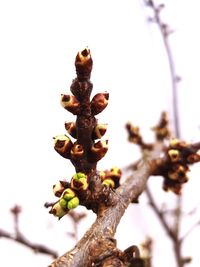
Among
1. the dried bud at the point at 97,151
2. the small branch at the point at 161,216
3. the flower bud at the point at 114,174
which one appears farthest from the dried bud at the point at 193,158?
the small branch at the point at 161,216

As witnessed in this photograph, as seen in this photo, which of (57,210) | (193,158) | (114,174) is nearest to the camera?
(57,210)

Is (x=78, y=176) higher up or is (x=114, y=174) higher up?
(x=114, y=174)

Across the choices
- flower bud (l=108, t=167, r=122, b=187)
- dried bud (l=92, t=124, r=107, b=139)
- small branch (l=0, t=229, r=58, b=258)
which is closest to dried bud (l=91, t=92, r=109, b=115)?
dried bud (l=92, t=124, r=107, b=139)

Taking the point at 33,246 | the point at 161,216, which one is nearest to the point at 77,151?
the point at 33,246

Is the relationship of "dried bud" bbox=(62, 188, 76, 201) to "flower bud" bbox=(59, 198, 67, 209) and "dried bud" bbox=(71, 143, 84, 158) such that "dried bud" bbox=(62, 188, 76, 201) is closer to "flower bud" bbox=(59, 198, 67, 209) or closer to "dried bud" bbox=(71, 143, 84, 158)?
"flower bud" bbox=(59, 198, 67, 209)

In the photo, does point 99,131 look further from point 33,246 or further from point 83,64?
point 33,246

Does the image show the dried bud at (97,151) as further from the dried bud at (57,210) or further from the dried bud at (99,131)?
the dried bud at (57,210)

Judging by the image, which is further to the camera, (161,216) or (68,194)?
(161,216)
